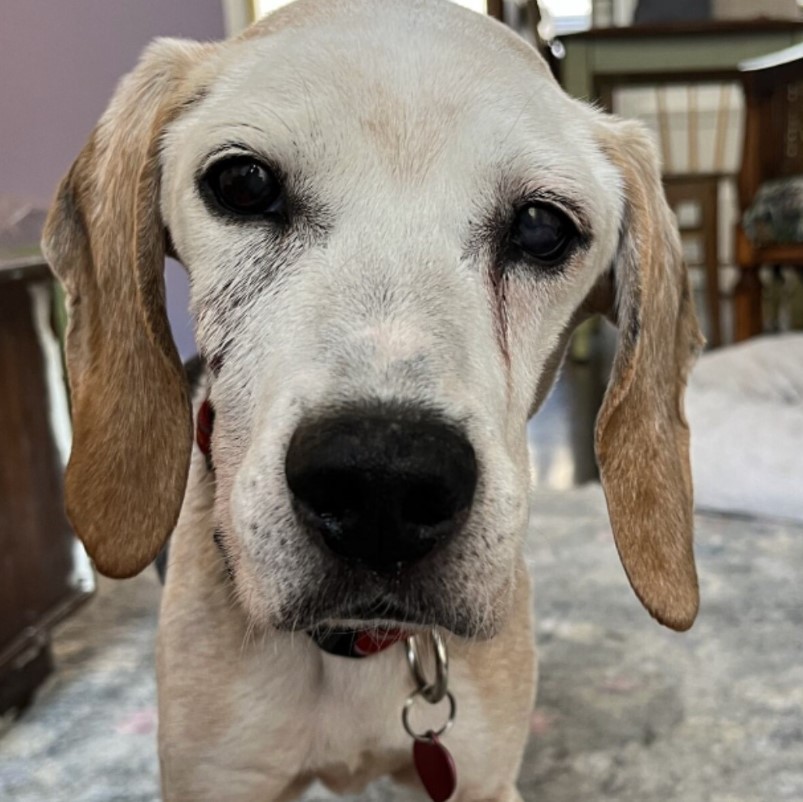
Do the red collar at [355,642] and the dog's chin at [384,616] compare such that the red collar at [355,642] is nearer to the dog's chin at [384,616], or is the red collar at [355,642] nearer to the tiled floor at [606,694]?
the dog's chin at [384,616]

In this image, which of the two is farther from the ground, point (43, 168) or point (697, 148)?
point (43, 168)

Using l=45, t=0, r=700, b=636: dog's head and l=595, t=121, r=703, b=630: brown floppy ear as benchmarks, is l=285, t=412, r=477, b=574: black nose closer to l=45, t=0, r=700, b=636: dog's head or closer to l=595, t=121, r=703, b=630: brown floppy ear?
l=45, t=0, r=700, b=636: dog's head

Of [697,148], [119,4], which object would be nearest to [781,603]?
[119,4]

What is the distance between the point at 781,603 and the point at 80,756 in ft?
4.86

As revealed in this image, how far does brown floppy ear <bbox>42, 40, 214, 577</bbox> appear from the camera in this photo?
1096 millimetres

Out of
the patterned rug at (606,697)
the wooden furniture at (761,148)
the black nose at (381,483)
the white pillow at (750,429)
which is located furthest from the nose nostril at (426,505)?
the wooden furniture at (761,148)

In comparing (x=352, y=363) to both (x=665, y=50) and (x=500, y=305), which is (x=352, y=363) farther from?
(x=665, y=50)

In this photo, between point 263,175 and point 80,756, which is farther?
point 80,756

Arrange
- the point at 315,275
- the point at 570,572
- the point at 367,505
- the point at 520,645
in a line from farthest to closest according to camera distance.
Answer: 1. the point at 570,572
2. the point at 520,645
3. the point at 315,275
4. the point at 367,505

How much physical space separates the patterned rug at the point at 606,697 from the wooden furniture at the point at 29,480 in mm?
121

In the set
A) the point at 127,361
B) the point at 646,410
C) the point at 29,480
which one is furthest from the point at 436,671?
the point at 29,480

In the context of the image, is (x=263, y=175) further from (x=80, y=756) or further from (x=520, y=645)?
(x=80, y=756)

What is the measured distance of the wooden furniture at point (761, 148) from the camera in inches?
150

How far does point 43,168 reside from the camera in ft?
7.72
